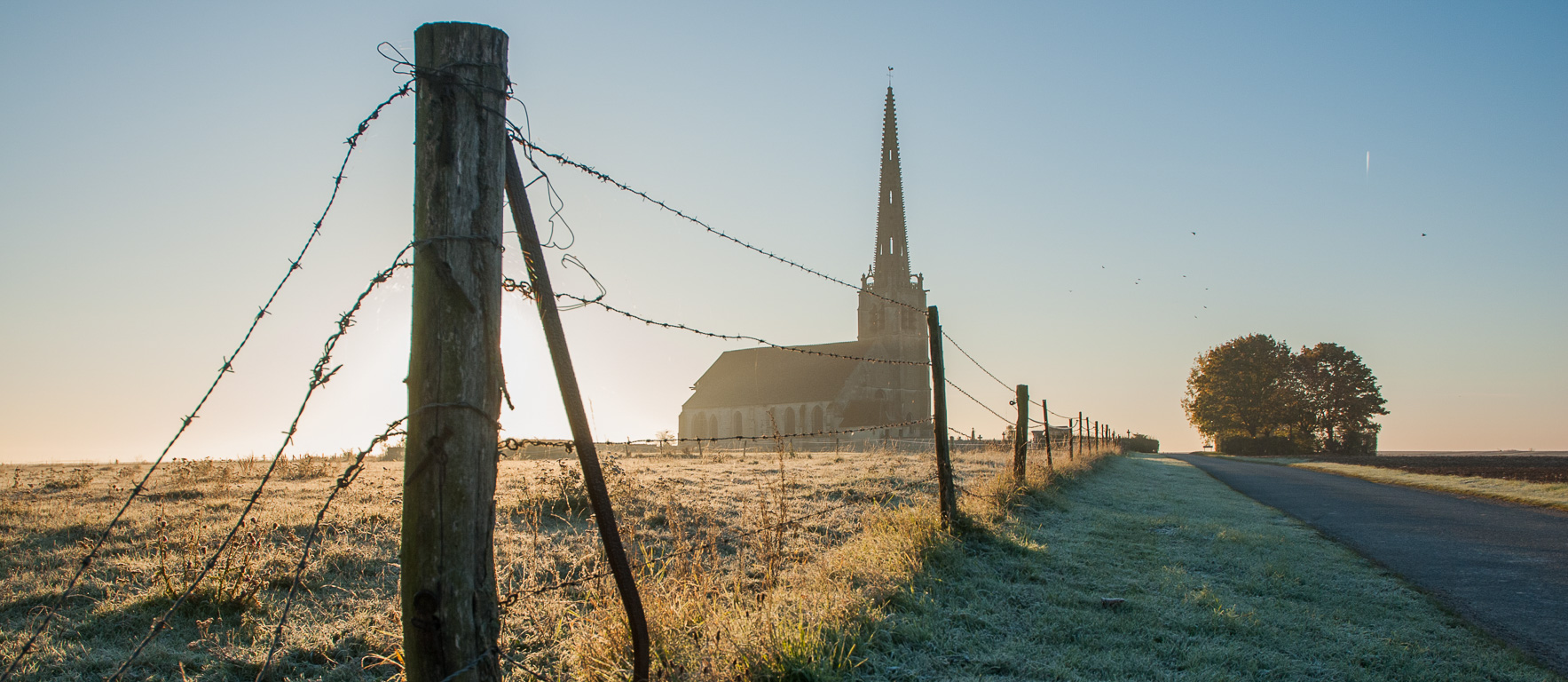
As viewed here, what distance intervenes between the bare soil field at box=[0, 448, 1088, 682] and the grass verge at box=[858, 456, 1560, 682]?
404 millimetres

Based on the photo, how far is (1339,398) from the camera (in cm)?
4991

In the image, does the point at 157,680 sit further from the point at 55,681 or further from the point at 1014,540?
the point at 1014,540

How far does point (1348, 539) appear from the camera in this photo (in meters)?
8.20

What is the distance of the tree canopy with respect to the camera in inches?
1927

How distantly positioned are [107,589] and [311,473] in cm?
900

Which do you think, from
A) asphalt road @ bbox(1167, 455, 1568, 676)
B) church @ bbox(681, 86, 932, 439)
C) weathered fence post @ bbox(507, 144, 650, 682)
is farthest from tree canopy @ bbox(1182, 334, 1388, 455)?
weathered fence post @ bbox(507, 144, 650, 682)

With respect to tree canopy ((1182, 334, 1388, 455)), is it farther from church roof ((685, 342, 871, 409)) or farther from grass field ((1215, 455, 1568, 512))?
grass field ((1215, 455, 1568, 512))

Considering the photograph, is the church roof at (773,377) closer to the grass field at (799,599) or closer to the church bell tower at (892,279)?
the church bell tower at (892,279)

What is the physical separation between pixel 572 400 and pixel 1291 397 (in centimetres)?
5830

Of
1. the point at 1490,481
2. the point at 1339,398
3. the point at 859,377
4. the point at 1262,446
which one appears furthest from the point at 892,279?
the point at 1490,481

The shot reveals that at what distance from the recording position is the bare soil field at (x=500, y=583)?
12.4 feet

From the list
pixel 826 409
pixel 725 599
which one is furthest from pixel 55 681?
pixel 826 409

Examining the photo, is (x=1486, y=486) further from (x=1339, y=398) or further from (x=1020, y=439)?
(x=1339, y=398)

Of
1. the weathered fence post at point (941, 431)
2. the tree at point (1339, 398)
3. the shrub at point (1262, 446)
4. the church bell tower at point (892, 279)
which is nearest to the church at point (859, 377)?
the church bell tower at point (892, 279)
